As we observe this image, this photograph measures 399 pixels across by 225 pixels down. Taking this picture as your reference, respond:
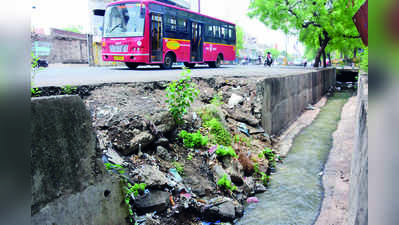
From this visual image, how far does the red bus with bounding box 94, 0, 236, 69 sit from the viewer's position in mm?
12344

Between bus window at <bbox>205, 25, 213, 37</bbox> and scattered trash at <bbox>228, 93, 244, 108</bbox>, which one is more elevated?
bus window at <bbox>205, 25, 213, 37</bbox>

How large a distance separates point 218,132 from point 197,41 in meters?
10.4

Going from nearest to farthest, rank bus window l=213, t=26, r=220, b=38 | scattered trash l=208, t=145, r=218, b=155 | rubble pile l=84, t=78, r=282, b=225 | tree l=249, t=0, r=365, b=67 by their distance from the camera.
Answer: rubble pile l=84, t=78, r=282, b=225 → scattered trash l=208, t=145, r=218, b=155 → bus window l=213, t=26, r=220, b=38 → tree l=249, t=0, r=365, b=67

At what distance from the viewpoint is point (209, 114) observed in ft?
21.7

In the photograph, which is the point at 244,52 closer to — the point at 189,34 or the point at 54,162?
the point at 189,34

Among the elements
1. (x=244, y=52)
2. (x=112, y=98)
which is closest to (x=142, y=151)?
(x=112, y=98)

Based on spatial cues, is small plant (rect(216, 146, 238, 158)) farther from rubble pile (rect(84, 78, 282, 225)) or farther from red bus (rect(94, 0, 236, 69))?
red bus (rect(94, 0, 236, 69))

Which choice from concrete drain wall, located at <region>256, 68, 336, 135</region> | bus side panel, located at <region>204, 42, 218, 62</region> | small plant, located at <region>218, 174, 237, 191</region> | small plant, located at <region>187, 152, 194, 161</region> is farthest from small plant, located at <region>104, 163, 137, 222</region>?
bus side panel, located at <region>204, 42, 218, 62</region>

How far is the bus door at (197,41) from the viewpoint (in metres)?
15.5

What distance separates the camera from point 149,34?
40.9ft

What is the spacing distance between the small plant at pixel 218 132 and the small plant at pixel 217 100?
1146 millimetres

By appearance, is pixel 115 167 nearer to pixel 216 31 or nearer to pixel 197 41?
pixel 197 41

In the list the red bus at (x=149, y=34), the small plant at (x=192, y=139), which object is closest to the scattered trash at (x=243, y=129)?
the small plant at (x=192, y=139)

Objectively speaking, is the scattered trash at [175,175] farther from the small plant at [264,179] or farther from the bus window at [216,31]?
the bus window at [216,31]
